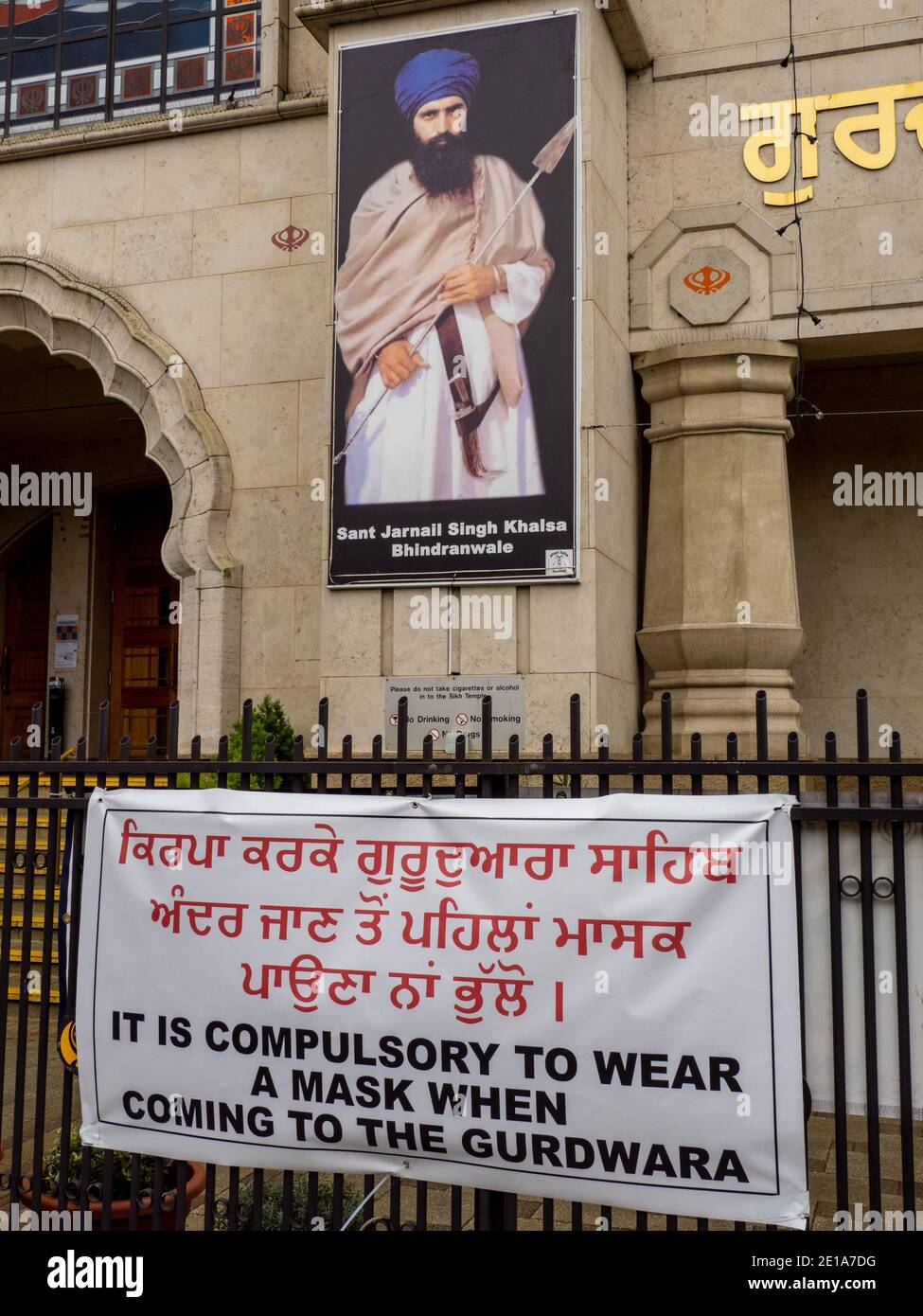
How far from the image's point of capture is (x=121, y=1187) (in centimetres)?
464

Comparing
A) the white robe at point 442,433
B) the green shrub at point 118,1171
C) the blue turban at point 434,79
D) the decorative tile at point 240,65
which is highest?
the decorative tile at point 240,65

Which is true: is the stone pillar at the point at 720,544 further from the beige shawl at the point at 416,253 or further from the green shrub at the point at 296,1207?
the green shrub at the point at 296,1207

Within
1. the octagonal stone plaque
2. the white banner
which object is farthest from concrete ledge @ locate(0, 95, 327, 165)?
the white banner

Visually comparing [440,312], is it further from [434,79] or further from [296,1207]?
[296,1207]

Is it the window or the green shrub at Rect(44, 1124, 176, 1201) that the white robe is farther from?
the green shrub at Rect(44, 1124, 176, 1201)

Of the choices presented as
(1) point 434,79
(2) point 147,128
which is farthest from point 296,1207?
(2) point 147,128

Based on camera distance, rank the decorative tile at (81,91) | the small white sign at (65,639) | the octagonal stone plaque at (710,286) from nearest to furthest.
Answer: the octagonal stone plaque at (710,286) < the decorative tile at (81,91) < the small white sign at (65,639)

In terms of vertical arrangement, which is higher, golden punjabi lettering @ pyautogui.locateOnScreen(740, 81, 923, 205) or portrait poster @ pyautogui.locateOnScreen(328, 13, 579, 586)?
golden punjabi lettering @ pyautogui.locateOnScreen(740, 81, 923, 205)

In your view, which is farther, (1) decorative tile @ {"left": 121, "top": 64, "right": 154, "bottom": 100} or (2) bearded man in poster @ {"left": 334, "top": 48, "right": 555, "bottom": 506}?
(1) decorative tile @ {"left": 121, "top": 64, "right": 154, "bottom": 100}

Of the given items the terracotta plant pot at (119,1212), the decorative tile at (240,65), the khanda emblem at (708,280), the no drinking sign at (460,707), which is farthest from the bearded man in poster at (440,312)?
the terracotta plant pot at (119,1212)

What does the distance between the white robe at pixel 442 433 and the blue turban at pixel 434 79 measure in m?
1.58

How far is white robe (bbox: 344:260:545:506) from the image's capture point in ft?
29.0

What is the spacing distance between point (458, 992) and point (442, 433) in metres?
5.96

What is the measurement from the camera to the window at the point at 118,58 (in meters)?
11.3
